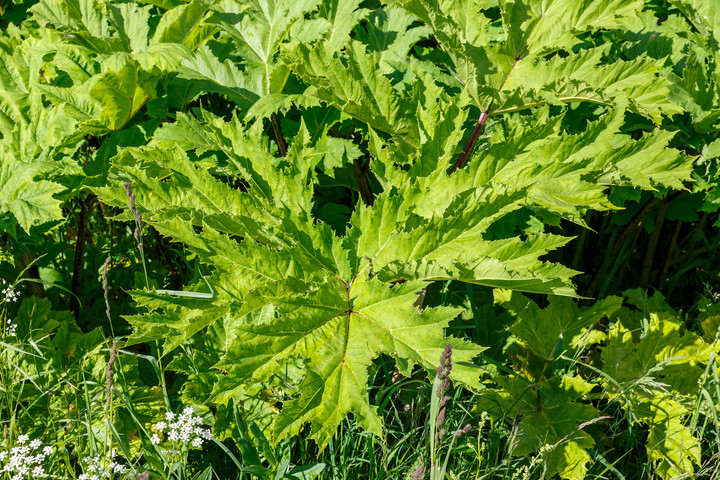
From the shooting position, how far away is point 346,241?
6.31 feet

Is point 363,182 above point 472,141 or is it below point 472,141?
below

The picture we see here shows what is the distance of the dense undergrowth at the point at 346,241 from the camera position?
5.72 feet

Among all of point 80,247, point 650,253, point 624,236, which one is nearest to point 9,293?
point 80,247

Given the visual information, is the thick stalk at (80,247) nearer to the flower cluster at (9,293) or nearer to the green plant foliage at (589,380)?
the flower cluster at (9,293)

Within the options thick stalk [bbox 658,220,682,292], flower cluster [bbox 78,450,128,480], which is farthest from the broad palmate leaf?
thick stalk [bbox 658,220,682,292]

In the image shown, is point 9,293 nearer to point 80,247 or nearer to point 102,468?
point 80,247

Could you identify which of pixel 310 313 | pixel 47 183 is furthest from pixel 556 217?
pixel 47 183

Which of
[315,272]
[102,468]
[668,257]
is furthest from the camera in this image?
[668,257]

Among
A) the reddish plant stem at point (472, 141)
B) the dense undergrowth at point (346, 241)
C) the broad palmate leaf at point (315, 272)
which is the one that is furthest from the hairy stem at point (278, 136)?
the reddish plant stem at point (472, 141)

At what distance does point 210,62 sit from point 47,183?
741 millimetres

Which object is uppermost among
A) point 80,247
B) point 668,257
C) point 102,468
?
point 80,247

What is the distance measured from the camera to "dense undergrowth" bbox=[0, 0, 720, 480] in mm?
1742

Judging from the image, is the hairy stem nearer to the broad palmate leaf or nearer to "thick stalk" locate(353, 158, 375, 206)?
"thick stalk" locate(353, 158, 375, 206)

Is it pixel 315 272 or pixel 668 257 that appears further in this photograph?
pixel 668 257
